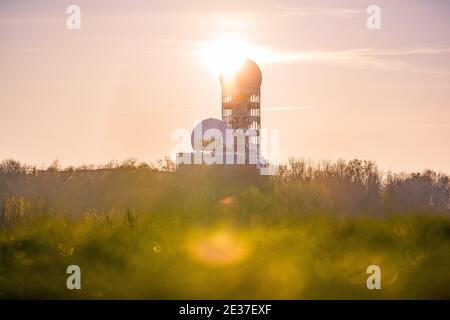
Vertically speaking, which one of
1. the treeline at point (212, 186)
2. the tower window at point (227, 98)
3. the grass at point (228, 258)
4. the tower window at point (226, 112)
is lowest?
the grass at point (228, 258)

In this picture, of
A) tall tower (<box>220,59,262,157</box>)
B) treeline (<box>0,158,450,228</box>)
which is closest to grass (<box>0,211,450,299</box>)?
treeline (<box>0,158,450,228</box>)

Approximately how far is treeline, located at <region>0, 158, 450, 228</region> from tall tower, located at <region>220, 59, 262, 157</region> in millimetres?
5798

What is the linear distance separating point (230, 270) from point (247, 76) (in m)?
70.5

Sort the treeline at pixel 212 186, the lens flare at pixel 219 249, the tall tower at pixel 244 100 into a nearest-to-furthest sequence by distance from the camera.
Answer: the lens flare at pixel 219 249 < the treeline at pixel 212 186 < the tall tower at pixel 244 100

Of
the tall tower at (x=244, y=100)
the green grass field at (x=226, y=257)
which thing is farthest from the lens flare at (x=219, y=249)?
the tall tower at (x=244, y=100)

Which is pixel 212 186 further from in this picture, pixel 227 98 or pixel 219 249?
pixel 219 249

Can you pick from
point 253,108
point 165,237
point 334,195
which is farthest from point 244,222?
point 253,108

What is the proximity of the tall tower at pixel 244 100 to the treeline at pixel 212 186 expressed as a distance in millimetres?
5798

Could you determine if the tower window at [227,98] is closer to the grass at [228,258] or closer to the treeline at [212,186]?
the treeline at [212,186]

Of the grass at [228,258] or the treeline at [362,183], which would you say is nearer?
the grass at [228,258]

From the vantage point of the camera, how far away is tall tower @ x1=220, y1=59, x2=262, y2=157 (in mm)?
93562

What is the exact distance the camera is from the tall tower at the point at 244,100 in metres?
93.6
